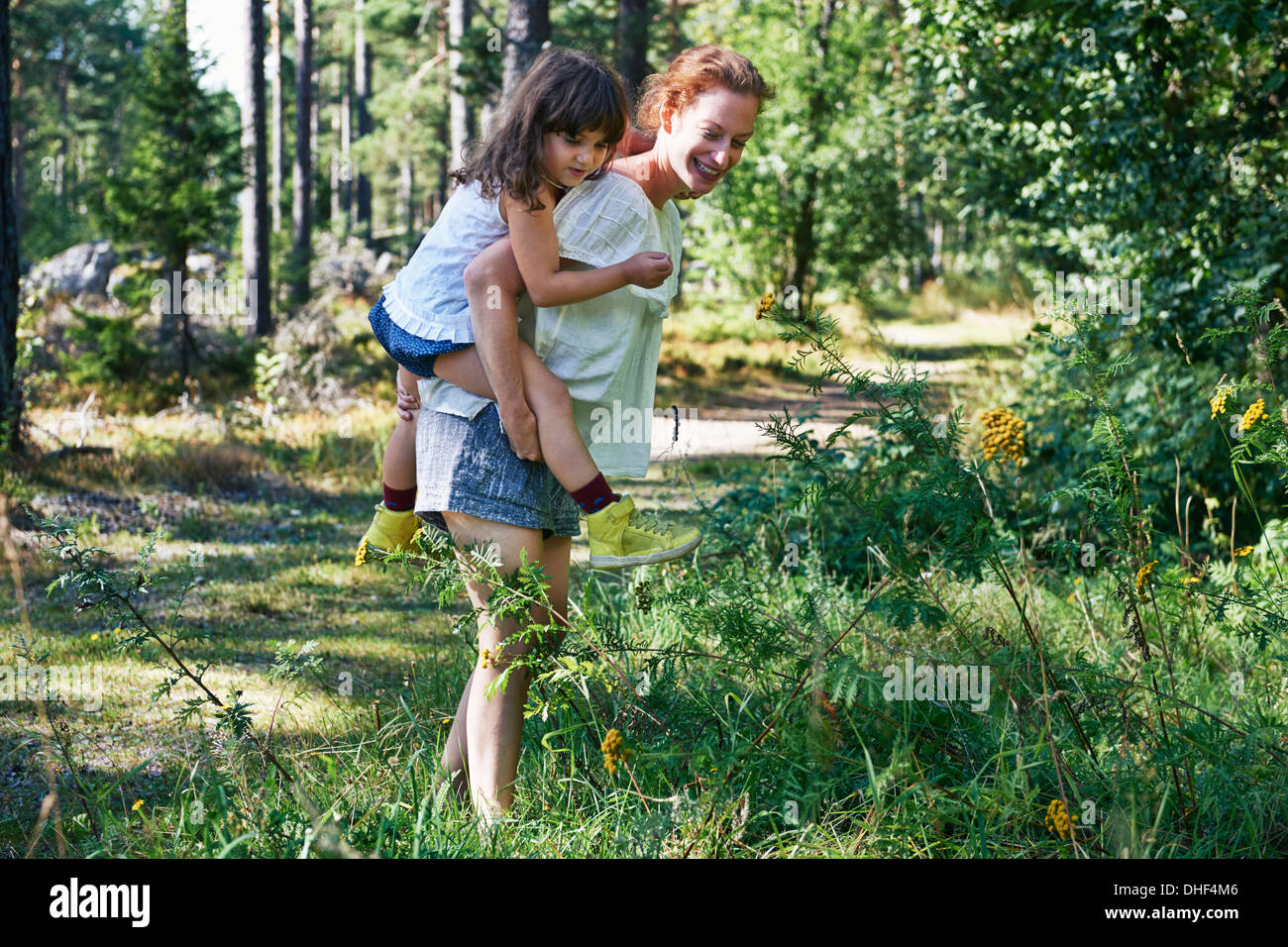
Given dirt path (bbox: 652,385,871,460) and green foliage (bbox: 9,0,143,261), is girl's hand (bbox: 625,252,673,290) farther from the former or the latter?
green foliage (bbox: 9,0,143,261)

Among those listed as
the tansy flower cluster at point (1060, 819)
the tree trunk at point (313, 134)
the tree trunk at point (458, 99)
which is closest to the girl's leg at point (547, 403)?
the tansy flower cluster at point (1060, 819)

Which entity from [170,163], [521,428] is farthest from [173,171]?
[521,428]

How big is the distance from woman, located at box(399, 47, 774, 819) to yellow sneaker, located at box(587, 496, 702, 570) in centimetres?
Result: 12

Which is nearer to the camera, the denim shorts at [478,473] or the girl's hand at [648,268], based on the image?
the girl's hand at [648,268]

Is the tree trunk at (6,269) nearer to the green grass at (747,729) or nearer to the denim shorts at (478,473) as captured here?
the green grass at (747,729)

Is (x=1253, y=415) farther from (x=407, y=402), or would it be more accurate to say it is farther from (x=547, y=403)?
(x=407, y=402)

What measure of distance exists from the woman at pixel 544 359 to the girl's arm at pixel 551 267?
69 mm

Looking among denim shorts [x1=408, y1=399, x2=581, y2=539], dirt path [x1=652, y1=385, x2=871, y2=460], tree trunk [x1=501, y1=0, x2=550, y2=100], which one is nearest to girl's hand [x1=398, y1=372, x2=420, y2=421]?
denim shorts [x1=408, y1=399, x2=581, y2=539]

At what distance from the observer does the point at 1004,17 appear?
5910mm

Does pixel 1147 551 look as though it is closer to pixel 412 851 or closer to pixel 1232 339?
pixel 412 851

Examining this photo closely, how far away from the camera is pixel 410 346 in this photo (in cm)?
235

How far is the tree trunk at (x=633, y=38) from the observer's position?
41.0 ft
